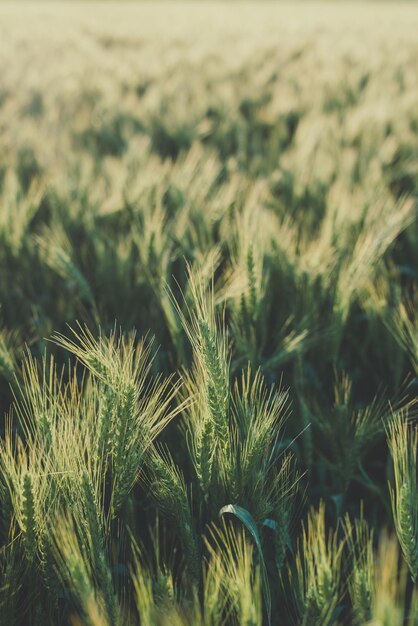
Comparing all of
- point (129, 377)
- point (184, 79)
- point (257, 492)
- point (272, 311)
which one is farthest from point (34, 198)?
point (184, 79)

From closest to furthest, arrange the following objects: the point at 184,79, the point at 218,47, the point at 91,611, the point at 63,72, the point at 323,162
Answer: the point at 91,611 → the point at 323,162 → the point at 184,79 → the point at 63,72 → the point at 218,47

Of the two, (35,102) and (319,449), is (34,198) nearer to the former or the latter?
(319,449)

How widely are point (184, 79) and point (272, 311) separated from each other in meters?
3.49

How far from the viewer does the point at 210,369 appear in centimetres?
85

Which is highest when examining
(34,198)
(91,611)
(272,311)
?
(34,198)

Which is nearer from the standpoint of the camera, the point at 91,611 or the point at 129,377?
the point at 91,611

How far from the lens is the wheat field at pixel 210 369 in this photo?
0.81 meters

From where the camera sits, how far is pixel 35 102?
4.01 meters

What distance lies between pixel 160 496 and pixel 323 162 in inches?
66.0

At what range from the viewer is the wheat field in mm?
814

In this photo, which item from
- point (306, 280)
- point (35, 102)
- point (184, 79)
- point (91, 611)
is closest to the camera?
point (91, 611)

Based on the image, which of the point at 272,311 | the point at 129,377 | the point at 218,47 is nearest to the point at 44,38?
the point at 218,47

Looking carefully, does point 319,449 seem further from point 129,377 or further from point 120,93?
point 120,93

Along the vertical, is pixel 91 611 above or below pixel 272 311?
below
